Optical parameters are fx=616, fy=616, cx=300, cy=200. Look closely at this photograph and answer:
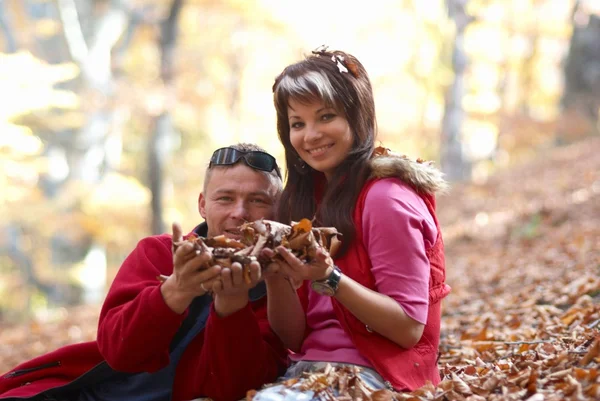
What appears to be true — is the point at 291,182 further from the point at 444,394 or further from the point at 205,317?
the point at 444,394

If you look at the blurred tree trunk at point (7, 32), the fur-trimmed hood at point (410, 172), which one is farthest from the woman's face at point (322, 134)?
the blurred tree trunk at point (7, 32)

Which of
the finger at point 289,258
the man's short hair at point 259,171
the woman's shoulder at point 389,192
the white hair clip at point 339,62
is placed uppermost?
the white hair clip at point 339,62

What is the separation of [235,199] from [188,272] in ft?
2.60

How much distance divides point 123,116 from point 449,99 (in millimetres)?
8193

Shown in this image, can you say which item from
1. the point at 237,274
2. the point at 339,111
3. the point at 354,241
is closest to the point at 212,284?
the point at 237,274

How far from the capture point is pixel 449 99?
51.8 feet

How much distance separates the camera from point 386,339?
2.61 meters

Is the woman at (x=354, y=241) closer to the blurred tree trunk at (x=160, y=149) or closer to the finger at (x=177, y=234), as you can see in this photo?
the finger at (x=177, y=234)

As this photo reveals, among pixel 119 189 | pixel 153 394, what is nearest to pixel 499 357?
pixel 153 394

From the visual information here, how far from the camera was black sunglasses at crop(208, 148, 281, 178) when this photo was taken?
3.18 m

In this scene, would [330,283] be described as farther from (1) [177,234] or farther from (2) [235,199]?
(2) [235,199]

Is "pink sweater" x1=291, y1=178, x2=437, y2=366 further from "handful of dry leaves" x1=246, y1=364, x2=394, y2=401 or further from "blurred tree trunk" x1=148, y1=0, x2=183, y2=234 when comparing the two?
"blurred tree trunk" x1=148, y1=0, x2=183, y2=234

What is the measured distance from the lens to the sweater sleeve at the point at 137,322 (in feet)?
8.48

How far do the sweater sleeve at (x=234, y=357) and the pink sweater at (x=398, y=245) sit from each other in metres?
0.33
